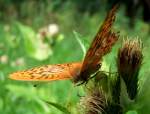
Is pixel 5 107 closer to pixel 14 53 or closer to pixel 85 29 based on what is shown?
pixel 14 53

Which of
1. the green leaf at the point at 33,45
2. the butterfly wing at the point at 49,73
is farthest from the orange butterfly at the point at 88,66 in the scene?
the green leaf at the point at 33,45

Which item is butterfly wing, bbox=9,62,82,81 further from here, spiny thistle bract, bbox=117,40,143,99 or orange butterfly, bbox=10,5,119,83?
spiny thistle bract, bbox=117,40,143,99

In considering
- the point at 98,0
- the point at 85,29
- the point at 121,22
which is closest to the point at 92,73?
the point at 85,29

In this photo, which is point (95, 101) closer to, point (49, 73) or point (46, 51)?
point (49, 73)

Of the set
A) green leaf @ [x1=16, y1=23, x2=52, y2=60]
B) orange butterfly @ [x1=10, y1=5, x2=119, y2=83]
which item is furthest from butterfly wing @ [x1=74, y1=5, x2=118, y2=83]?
green leaf @ [x1=16, y1=23, x2=52, y2=60]

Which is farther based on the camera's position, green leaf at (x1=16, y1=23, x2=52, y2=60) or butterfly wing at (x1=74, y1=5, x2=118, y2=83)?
green leaf at (x1=16, y1=23, x2=52, y2=60)

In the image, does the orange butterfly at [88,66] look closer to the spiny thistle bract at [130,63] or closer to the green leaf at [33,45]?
the spiny thistle bract at [130,63]
